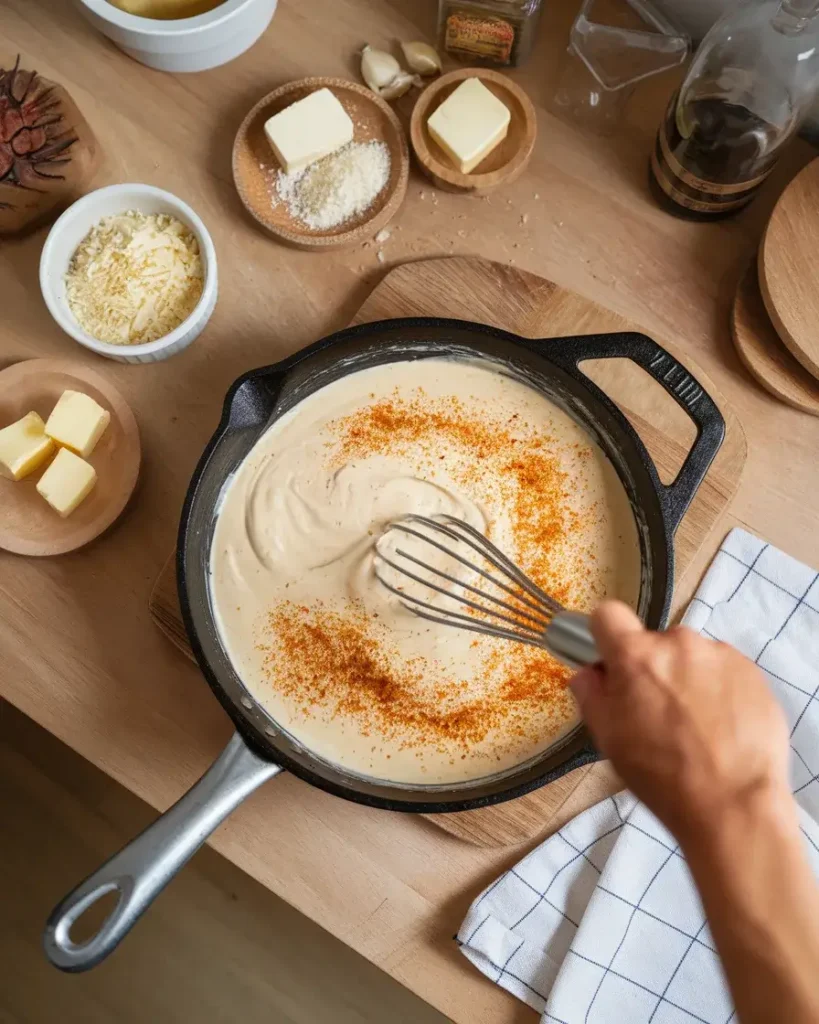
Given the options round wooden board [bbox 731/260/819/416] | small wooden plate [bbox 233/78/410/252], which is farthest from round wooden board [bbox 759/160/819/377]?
small wooden plate [bbox 233/78/410/252]

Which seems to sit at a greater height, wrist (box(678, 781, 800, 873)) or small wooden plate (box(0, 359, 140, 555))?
wrist (box(678, 781, 800, 873))

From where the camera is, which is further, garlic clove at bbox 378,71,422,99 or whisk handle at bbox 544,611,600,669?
garlic clove at bbox 378,71,422,99

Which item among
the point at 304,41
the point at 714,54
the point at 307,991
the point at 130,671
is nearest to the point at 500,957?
the point at 130,671

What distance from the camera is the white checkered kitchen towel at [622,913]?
2.78 ft

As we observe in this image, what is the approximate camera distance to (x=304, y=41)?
1016 millimetres

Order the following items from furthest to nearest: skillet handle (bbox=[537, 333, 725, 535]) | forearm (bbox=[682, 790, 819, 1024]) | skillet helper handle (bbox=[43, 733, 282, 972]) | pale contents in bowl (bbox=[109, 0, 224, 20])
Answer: pale contents in bowl (bbox=[109, 0, 224, 20])
skillet handle (bbox=[537, 333, 725, 535])
skillet helper handle (bbox=[43, 733, 282, 972])
forearm (bbox=[682, 790, 819, 1024])

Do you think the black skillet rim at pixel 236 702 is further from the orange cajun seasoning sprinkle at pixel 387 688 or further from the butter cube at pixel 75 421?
the butter cube at pixel 75 421

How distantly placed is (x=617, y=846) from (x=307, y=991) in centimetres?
75

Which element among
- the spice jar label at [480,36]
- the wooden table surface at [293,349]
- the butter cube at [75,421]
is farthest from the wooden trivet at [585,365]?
the spice jar label at [480,36]

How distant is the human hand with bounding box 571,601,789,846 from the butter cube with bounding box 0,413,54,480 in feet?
2.04

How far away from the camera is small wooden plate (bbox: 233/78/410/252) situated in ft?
3.11

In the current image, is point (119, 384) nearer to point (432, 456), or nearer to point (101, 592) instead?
point (101, 592)

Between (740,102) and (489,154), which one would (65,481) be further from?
(740,102)

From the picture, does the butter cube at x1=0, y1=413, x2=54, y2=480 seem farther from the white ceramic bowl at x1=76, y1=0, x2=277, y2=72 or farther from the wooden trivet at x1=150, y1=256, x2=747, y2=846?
the white ceramic bowl at x1=76, y1=0, x2=277, y2=72
